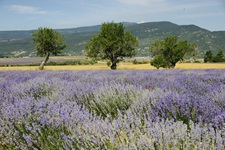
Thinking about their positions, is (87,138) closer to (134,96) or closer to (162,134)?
(162,134)

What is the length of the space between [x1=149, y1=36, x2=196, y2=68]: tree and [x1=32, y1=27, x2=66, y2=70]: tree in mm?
14609

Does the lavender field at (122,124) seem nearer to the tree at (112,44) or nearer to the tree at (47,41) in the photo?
the tree at (112,44)

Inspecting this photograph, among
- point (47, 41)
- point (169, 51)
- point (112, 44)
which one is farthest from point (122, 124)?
point (169, 51)

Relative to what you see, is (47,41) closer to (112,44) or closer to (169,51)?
(112,44)

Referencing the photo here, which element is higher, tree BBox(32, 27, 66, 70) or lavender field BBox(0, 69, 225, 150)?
tree BBox(32, 27, 66, 70)

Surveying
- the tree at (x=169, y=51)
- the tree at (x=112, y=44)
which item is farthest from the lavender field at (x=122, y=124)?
the tree at (x=169, y=51)

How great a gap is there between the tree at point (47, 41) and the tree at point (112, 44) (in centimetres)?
538

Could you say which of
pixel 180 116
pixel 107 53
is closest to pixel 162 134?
pixel 180 116

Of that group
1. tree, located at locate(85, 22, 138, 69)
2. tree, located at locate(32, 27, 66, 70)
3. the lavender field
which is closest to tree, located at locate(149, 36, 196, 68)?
tree, located at locate(85, 22, 138, 69)

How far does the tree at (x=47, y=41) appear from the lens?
1474 inches

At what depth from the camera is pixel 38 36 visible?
3778 centimetres

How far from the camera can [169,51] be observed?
3878cm

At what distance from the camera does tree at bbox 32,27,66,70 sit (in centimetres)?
3745

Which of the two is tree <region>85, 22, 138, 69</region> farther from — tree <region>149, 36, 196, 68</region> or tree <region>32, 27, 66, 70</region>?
tree <region>32, 27, 66, 70</region>
